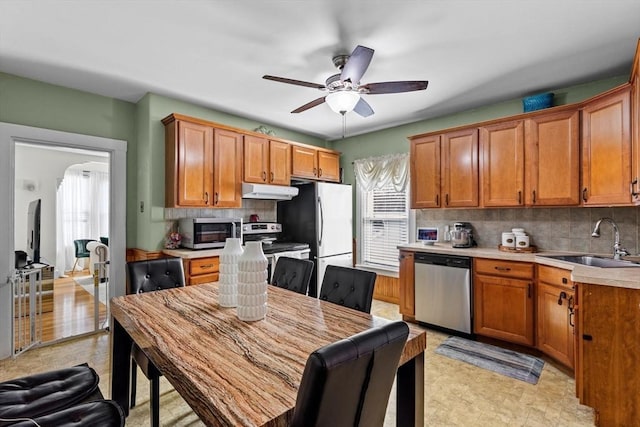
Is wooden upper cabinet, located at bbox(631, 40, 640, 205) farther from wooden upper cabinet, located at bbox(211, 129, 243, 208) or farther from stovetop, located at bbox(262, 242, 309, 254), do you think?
wooden upper cabinet, located at bbox(211, 129, 243, 208)

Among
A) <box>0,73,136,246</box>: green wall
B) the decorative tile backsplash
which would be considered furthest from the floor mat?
<box>0,73,136,246</box>: green wall

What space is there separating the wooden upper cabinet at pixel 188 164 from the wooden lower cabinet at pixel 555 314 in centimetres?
340

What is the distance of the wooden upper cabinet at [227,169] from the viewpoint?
357 centimetres

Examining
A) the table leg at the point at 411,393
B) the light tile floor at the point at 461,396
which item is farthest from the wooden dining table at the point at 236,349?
the light tile floor at the point at 461,396

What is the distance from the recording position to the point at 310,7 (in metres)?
1.91

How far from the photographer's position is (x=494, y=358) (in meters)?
2.75

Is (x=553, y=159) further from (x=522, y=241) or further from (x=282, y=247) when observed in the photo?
(x=282, y=247)

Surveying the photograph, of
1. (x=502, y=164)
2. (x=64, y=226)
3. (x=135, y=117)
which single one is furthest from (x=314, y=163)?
(x=64, y=226)

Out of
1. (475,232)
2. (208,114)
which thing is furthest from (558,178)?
(208,114)

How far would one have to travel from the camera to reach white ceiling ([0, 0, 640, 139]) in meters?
1.92

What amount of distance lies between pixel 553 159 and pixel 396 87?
1807 millimetres

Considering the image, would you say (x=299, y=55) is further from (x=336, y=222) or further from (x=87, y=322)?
(x=87, y=322)

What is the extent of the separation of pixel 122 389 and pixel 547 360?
335 centimetres

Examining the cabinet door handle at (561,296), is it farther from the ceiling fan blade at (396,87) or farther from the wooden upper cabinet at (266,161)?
the wooden upper cabinet at (266,161)
